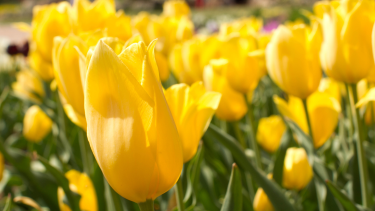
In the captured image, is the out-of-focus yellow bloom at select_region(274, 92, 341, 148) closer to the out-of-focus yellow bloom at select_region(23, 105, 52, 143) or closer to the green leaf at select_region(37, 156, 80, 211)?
the green leaf at select_region(37, 156, 80, 211)

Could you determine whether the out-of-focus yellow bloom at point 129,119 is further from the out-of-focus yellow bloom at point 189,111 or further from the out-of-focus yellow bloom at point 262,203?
the out-of-focus yellow bloom at point 262,203

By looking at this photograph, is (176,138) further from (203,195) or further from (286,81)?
(203,195)

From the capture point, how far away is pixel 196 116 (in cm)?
61

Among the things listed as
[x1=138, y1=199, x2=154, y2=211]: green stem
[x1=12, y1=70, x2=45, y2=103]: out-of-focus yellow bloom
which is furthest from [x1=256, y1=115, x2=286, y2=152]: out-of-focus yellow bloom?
[x1=12, y1=70, x2=45, y2=103]: out-of-focus yellow bloom

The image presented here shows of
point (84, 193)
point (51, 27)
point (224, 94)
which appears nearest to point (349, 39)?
point (224, 94)

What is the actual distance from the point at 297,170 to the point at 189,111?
48 centimetres

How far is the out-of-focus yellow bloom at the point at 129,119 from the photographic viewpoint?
0.44 m

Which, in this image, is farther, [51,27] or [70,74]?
[51,27]

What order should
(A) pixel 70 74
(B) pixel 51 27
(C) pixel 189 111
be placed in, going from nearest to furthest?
(C) pixel 189 111, (A) pixel 70 74, (B) pixel 51 27

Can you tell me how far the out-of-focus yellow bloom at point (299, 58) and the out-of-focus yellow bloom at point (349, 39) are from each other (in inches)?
2.4

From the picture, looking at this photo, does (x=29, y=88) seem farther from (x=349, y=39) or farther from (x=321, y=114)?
(x=349, y=39)

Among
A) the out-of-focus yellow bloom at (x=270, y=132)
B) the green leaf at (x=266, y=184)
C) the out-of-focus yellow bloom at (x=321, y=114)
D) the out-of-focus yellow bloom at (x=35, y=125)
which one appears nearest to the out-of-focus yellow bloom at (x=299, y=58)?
the out-of-focus yellow bloom at (x=321, y=114)

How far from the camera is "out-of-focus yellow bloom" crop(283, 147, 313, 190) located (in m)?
0.93

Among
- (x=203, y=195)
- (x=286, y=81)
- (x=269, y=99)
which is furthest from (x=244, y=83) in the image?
(x=269, y=99)
